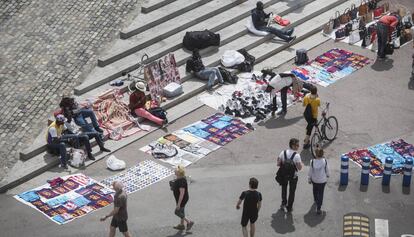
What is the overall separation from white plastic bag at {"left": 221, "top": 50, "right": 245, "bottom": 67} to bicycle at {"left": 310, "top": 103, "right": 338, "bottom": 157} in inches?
170

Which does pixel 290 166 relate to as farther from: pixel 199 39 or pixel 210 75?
pixel 199 39

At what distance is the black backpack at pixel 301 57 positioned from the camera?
25766 millimetres

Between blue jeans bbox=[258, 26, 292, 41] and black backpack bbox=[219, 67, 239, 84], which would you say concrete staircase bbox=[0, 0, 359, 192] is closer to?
blue jeans bbox=[258, 26, 292, 41]

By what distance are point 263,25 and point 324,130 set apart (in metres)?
6.79

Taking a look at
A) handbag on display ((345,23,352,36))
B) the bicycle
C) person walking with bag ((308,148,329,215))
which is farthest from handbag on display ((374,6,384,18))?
person walking with bag ((308,148,329,215))

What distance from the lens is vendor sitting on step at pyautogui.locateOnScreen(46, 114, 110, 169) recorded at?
66.6 ft

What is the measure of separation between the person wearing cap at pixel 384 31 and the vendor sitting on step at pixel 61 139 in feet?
33.2

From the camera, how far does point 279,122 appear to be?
2273 cm

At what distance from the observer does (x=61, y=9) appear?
84.6 feet

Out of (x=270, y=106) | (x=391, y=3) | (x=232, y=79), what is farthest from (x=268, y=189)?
(x=391, y=3)

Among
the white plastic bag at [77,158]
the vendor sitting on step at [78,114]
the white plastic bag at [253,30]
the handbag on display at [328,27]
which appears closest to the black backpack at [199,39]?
the white plastic bag at [253,30]

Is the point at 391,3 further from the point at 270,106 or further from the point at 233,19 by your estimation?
the point at 270,106

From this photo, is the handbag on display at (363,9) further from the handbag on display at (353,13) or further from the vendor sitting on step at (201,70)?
the vendor sitting on step at (201,70)

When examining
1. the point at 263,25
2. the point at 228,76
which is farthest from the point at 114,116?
the point at 263,25
